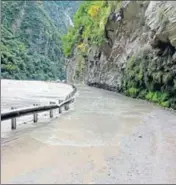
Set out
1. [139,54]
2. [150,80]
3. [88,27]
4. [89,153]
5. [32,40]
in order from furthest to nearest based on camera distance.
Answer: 1. [32,40]
2. [88,27]
3. [139,54]
4. [150,80]
5. [89,153]

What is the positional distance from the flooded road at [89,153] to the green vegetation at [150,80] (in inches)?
376

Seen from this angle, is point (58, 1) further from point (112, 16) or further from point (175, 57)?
point (175, 57)

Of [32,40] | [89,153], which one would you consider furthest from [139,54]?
[32,40]

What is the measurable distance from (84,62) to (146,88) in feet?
105

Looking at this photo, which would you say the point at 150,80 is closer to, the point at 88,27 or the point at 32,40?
the point at 88,27

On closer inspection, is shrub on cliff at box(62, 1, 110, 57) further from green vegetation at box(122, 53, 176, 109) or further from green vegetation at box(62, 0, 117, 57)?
green vegetation at box(122, 53, 176, 109)

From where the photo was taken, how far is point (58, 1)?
623 feet

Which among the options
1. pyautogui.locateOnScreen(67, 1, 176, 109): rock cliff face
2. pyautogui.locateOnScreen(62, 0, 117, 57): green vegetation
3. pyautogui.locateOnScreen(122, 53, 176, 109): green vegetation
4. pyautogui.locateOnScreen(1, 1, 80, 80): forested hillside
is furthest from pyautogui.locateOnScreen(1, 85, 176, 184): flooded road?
pyautogui.locateOnScreen(1, 1, 80, 80): forested hillside

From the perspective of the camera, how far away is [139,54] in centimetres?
3177

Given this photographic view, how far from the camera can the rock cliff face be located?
23.7 meters

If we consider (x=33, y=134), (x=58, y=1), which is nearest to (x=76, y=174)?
(x=33, y=134)

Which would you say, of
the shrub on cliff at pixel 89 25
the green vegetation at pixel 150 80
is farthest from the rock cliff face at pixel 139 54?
the shrub on cliff at pixel 89 25

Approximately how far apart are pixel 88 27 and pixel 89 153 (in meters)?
52.1

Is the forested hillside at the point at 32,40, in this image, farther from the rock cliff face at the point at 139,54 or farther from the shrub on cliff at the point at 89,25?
the rock cliff face at the point at 139,54
